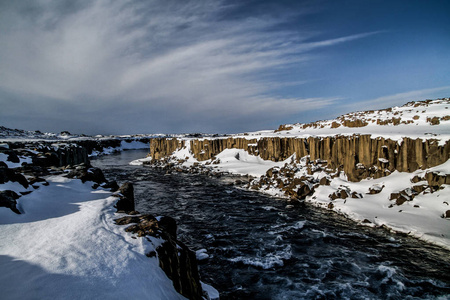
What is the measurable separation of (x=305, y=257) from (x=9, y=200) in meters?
10.1

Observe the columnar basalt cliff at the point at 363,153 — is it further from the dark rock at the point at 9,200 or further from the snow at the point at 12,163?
the snow at the point at 12,163

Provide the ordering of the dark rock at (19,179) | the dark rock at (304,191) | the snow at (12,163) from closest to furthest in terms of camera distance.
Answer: the dark rock at (19,179), the snow at (12,163), the dark rock at (304,191)

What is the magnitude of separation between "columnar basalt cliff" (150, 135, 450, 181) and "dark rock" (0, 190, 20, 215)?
55.8 ft

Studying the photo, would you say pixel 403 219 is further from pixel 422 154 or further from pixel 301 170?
pixel 301 170

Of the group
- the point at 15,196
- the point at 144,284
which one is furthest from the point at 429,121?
the point at 15,196

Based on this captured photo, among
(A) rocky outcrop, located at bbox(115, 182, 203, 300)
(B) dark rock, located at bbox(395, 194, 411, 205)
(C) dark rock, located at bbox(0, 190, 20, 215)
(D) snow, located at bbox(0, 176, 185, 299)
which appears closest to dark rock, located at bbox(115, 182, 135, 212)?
(D) snow, located at bbox(0, 176, 185, 299)

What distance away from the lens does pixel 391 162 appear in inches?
530

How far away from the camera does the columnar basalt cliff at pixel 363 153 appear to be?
1192cm

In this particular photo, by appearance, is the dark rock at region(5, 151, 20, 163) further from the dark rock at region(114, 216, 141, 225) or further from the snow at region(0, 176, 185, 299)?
the dark rock at region(114, 216, 141, 225)

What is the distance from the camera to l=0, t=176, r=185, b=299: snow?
349 cm

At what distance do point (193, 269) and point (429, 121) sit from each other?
22259 mm

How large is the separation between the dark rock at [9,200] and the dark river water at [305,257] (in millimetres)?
6058

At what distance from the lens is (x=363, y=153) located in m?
15.1

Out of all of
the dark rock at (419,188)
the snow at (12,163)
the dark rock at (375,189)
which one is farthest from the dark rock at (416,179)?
the snow at (12,163)
